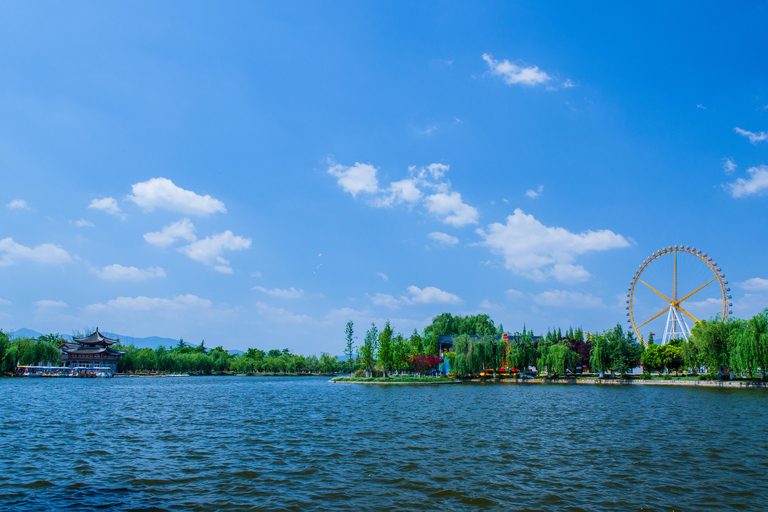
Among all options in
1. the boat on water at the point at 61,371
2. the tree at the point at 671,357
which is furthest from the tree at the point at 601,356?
the boat on water at the point at 61,371

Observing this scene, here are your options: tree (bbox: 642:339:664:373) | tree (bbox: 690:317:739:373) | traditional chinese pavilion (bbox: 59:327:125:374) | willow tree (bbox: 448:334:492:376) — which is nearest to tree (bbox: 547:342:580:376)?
willow tree (bbox: 448:334:492:376)

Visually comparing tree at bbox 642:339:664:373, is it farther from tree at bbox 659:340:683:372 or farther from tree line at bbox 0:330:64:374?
tree line at bbox 0:330:64:374

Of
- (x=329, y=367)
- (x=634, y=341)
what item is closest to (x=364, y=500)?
(x=634, y=341)

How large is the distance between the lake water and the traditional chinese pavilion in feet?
286

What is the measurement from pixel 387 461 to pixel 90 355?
111965mm

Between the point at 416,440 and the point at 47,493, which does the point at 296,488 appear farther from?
the point at 416,440

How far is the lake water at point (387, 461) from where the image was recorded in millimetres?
12156

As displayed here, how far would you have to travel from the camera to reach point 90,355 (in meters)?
106

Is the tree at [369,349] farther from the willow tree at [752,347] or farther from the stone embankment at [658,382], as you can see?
the willow tree at [752,347]

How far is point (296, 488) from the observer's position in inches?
520

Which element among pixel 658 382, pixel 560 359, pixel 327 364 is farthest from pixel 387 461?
pixel 327 364

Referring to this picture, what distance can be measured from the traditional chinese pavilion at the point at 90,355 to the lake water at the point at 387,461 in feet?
286

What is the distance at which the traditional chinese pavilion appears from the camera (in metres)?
105

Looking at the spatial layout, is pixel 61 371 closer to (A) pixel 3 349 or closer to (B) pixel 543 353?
(A) pixel 3 349
